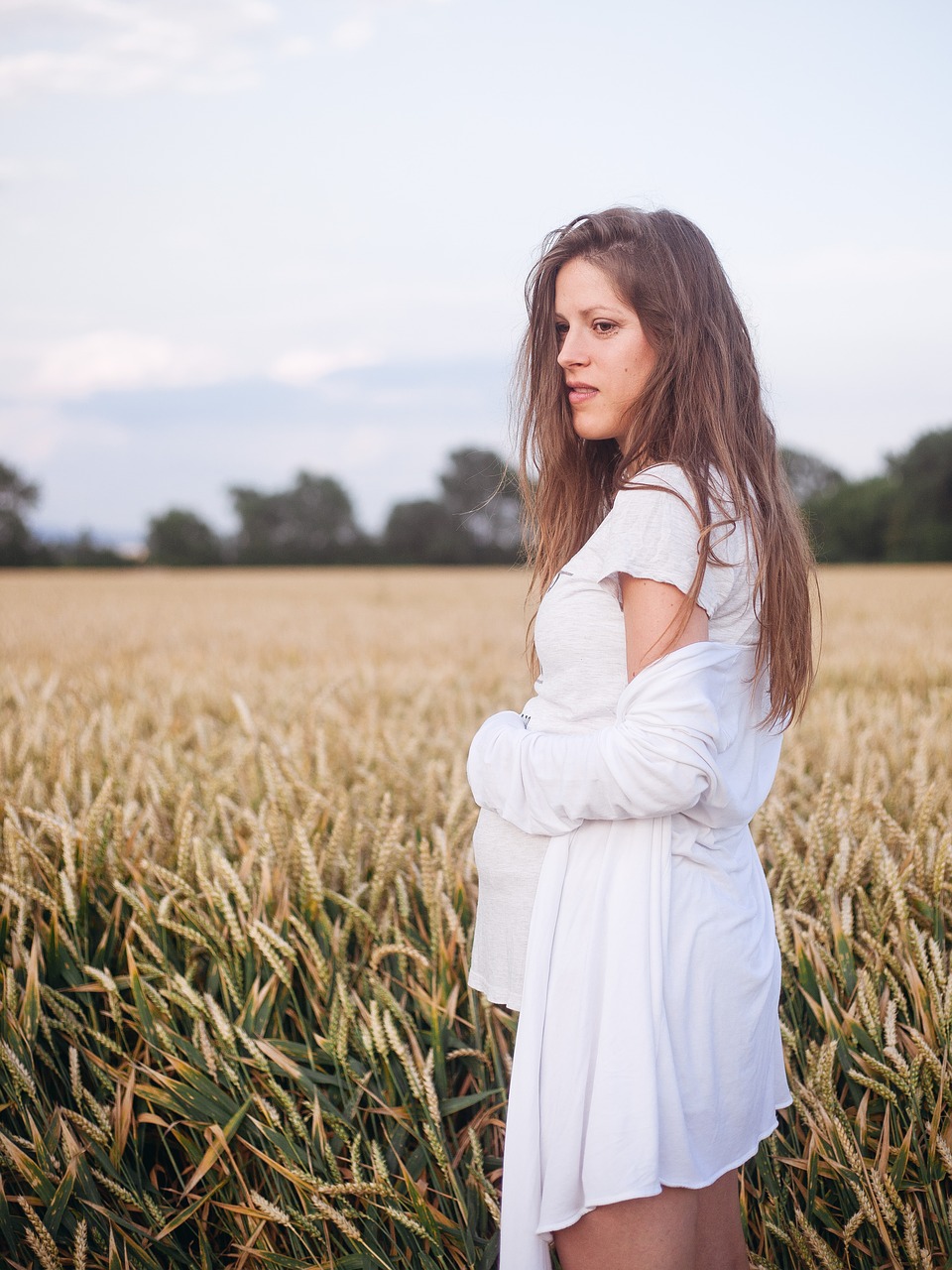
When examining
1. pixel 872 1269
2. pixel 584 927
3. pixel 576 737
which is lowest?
pixel 872 1269

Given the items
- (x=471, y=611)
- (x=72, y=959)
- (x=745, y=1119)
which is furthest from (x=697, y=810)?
(x=471, y=611)

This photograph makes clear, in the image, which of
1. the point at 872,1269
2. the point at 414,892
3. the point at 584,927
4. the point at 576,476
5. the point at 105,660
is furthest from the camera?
the point at 105,660

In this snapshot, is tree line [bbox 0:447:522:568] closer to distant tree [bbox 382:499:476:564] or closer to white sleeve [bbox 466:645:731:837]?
distant tree [bbox 382:499:476:564]

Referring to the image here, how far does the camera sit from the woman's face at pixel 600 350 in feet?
4.23

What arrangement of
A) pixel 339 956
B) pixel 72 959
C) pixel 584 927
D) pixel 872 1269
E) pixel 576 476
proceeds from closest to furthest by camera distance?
pixel 584 927 → pixel 872 1269 → pixel 576 476 → pixel 339 956 → pixel 72 959

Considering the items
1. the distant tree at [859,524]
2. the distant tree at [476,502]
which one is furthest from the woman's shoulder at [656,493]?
the distant tree at [859,524]

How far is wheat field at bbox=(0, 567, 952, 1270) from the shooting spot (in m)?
1.46

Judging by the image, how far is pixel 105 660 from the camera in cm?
560

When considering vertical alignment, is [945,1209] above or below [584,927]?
below

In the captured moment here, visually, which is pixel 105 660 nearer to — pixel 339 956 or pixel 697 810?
pixel 339 956

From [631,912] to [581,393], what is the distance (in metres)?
0.78

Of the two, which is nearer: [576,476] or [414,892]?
[576,476]

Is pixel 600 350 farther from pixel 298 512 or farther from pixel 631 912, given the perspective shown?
pixel 298 512

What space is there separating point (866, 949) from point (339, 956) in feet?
3.85
